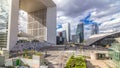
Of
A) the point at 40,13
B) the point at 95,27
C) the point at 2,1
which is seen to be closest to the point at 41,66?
the point at 2,1

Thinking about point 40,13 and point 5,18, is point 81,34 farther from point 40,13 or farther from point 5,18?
point 5,18

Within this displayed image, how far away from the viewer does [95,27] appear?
107 m

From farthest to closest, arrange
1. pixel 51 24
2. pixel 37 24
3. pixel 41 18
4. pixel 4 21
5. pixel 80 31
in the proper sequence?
pixel 80 31
pixel 37 24
pixel 41 18
pixel 51 24
pixel 4 21

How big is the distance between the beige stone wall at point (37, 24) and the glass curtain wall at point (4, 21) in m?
17.1

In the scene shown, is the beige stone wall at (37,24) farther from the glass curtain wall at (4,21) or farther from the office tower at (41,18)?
the glass curtain wall at (4,21)

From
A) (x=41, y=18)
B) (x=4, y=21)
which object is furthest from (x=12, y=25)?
(x=41, y=18)

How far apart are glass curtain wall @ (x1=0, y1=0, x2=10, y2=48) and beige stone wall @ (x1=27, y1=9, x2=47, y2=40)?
674 inches

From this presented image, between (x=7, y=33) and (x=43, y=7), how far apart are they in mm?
18778

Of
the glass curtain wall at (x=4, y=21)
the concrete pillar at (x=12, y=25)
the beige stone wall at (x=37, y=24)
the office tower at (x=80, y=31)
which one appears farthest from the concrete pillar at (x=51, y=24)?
the office tower at (x=80, y=31)

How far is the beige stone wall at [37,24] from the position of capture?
148 feet

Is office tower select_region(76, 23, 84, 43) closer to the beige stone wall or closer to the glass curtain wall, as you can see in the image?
the beige stone wall

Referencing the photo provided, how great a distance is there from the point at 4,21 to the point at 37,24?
61.0 feet

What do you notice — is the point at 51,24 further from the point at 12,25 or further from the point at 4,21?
the point at 4,21

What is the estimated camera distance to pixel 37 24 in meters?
46.4
